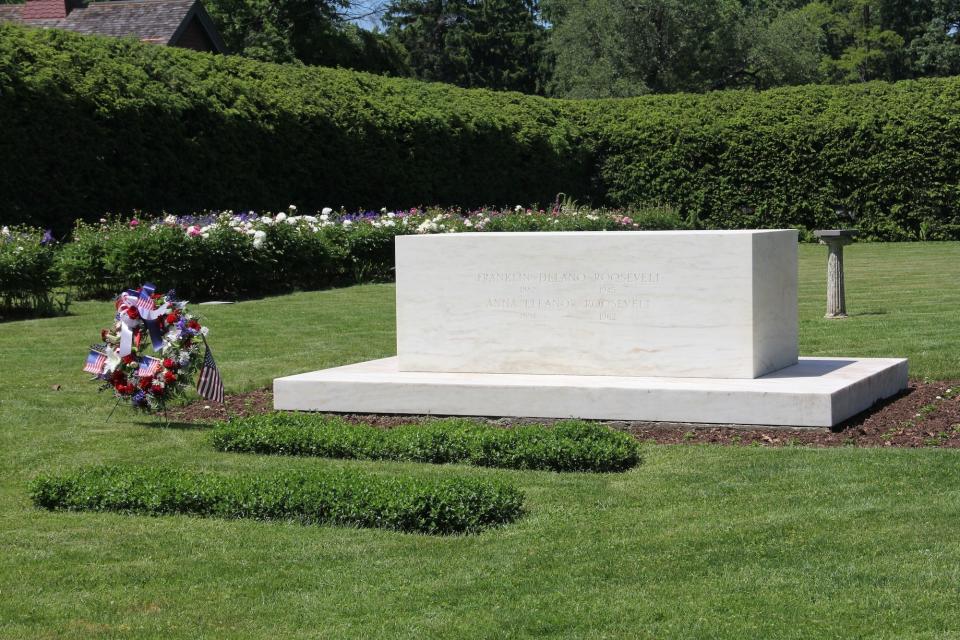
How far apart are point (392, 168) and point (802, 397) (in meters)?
16.0

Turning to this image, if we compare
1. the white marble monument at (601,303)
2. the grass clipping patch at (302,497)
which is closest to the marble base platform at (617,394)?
the white marble monument at (601,303)

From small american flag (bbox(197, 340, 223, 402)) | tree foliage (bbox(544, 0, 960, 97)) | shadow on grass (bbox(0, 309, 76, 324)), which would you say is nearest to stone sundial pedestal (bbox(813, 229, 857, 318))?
small american flag (bbox(197, 340, 223, 402))

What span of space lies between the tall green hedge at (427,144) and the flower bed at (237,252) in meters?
1.30

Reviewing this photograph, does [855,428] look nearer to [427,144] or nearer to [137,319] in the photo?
[137,319]

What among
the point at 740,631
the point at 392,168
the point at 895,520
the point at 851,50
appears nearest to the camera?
the point at 740,631

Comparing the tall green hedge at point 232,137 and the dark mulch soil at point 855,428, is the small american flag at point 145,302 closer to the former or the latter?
the dark mulch soil at point 855,428

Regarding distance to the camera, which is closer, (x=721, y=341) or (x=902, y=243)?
(x=721, y=341)

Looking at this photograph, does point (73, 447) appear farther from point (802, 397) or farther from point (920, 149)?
point (920, 149)

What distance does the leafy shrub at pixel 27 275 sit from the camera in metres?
12.9

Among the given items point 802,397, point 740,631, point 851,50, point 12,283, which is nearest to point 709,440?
point 802,397

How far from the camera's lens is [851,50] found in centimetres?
5116

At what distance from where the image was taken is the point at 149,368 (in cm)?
807

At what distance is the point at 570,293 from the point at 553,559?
11.9 feet

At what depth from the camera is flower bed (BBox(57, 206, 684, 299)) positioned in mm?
14242
